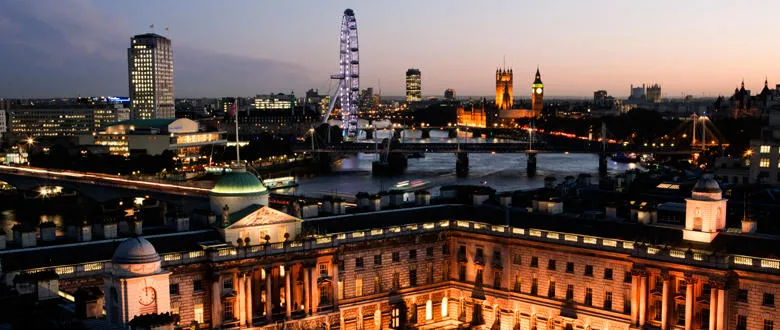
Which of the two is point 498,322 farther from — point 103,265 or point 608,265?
point 103,265

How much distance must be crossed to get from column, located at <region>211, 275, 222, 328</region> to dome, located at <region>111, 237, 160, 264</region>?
12.2 metres

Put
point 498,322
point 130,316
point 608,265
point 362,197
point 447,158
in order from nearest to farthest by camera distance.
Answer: point 130,316 < point 608,265 < point 498,322 < point 362,197 < point 447,158

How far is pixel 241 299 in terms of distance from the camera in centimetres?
4656

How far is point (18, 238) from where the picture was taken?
44.1 metres

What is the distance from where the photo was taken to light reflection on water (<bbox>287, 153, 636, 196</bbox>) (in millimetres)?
123188

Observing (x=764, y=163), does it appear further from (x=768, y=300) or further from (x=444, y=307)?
(x=768, y=300)

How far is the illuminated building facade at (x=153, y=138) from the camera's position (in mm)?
168125

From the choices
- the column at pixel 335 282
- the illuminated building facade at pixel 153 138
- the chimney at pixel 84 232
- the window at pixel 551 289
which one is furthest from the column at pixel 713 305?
the illuminated building facade at pixel 153 138

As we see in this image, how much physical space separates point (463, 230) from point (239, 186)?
1249 centimetres

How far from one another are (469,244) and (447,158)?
129548 mm

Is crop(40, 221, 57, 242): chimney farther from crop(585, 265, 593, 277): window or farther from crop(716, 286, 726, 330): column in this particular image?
crop(716, 286, 726, 330): column

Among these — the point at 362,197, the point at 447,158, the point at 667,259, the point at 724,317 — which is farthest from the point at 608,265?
the point at 447,158

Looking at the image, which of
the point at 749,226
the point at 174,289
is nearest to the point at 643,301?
the point at 749,226

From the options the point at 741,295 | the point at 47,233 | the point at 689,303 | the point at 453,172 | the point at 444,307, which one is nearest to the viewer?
the point at 741,295
